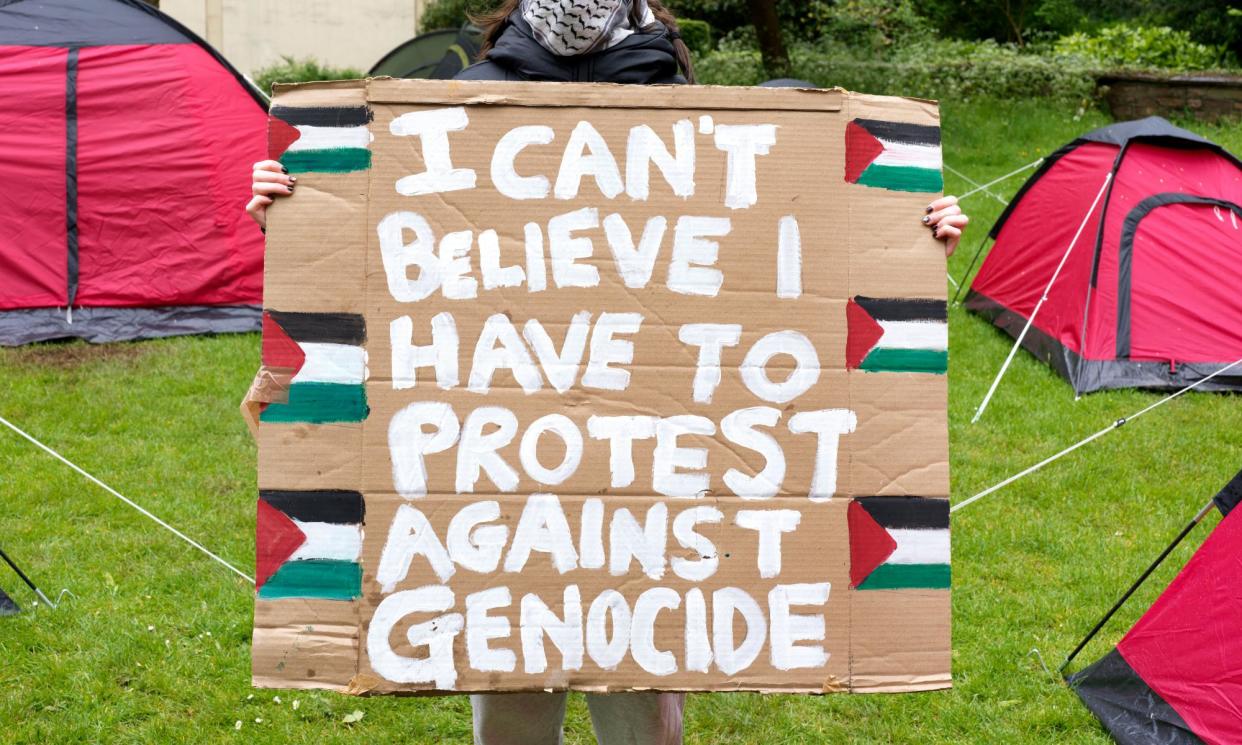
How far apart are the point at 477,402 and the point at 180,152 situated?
6.44 meters

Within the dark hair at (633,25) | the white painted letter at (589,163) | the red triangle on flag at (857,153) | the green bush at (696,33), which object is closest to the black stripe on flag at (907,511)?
the red triangle on flag at (857,153)

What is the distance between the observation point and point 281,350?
6.82ft

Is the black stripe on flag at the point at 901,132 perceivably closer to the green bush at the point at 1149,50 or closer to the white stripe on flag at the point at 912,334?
the white stripe on flag at the point at 912,334

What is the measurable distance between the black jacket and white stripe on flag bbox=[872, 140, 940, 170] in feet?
1.67

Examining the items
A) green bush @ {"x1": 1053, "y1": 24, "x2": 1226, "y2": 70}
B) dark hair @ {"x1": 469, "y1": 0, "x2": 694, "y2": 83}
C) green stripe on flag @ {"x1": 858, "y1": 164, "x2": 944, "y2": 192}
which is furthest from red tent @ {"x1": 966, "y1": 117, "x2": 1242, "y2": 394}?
green bush @ {"x1": 1053, "y1": 24, "x2": 1226, "y2": 70}

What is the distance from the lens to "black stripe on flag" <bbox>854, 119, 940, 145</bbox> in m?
2.15

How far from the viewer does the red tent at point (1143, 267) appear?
6855 millimetres

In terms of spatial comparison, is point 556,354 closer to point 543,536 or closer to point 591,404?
point 591,404

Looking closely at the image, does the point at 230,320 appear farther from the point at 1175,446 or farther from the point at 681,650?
the point at 681,650

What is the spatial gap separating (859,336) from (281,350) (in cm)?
100

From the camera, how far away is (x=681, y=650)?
2.09m

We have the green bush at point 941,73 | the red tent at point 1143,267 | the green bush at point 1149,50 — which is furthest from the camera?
the green bush at point 1149,50

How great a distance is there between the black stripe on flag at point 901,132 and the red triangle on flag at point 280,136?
3.25 feet

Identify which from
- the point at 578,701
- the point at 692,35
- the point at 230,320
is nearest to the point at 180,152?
the point at 230,320
